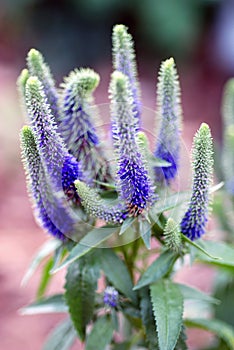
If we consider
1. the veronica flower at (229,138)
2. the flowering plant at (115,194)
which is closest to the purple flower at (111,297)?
the flowering plant at (115,194)

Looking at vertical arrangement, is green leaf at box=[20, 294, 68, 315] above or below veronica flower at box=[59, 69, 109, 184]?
below

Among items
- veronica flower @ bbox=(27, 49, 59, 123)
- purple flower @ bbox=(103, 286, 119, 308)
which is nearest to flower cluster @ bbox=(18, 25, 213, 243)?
veronica flower @ bbox=(27, 49, 59, 123)

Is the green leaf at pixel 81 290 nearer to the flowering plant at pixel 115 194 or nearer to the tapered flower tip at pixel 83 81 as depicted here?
the flowering plant at pixel 115 194

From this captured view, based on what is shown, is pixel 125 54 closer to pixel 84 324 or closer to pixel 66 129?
pixel 66 129

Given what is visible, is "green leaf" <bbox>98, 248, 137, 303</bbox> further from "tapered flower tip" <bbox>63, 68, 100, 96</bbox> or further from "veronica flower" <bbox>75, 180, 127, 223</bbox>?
"tapered flower tip" <bbox>63, 68, 100, 96</bbox>

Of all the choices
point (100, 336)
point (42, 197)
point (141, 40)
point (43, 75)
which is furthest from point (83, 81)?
point (141, 40)

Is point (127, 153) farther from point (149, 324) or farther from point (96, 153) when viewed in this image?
point (149, 324)
